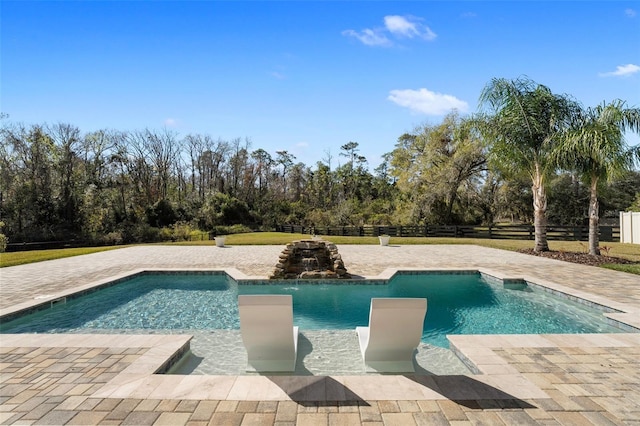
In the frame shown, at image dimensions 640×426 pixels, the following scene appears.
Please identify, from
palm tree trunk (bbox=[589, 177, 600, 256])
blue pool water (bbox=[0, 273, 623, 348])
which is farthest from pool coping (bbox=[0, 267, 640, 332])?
palm tree trunk (bbox=[589, 177, 600, 256])

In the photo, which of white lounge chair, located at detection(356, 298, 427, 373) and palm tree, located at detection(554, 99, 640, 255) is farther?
palm tree, located at detection(554, 99, 640, 255)

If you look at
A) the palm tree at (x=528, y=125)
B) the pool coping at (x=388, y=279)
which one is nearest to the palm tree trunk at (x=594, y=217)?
the palm tree at (x=528, y=125)

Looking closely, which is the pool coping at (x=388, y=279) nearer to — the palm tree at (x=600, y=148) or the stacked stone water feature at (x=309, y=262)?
the stacked stone water feature at (x=309, y=262)

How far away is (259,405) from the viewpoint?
269cm

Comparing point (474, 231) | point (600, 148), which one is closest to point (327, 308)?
point (600, 148)

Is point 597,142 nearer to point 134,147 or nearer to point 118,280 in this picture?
point 118,280

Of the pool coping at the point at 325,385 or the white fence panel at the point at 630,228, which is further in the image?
the white fence panel at the point at 630,228

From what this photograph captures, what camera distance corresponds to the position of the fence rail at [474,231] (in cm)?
1858

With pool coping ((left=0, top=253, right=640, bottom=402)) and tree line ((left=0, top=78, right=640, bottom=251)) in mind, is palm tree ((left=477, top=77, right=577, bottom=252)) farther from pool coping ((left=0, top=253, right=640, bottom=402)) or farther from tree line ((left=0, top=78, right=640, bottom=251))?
pool coping ((left=0, top=253, right=640, bottom=402))

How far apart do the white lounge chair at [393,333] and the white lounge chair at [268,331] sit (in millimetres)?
848

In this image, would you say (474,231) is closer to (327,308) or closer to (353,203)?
(353,203)

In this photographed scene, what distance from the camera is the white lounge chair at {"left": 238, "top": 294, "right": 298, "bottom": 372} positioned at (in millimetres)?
3537

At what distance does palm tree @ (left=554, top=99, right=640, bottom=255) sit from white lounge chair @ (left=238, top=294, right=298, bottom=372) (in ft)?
36.1

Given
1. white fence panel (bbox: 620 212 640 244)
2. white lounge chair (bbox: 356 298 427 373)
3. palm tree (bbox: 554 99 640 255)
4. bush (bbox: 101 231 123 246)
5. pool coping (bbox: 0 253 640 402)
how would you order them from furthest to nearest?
bush (bbox: 101 231 123 246)
white fence panel (bbox: 620 212 640 244)
palm tree (bbox: 554 99 640 255)
white lounge chair (bbox: 356 298 427 373)
pool coping (bbox: 0 253 640 402)
